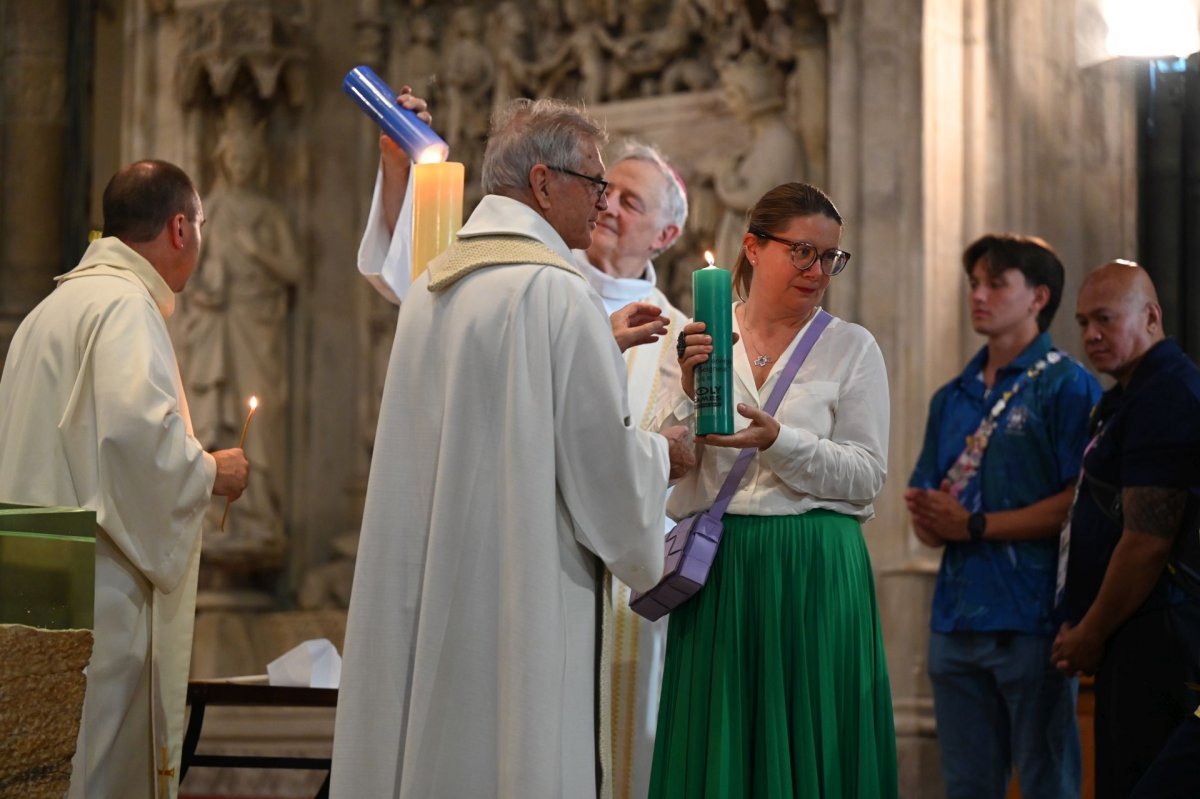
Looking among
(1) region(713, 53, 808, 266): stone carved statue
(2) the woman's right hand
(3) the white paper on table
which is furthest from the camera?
(1) region(713, 53, 808, 266): stone carved statue

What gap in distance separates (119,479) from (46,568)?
156cm

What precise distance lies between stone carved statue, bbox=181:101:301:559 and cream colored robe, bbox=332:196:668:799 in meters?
4.07

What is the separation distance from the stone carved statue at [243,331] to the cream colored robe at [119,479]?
3.13 meters

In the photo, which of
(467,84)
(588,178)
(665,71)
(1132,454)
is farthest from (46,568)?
(467,84)

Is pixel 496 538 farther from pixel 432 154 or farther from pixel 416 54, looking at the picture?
pixel 416 54

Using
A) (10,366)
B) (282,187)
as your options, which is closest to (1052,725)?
(10,366)

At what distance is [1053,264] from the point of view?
16.4ft

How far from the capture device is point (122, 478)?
400 cm

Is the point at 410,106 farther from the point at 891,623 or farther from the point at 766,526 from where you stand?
the point at 891,623

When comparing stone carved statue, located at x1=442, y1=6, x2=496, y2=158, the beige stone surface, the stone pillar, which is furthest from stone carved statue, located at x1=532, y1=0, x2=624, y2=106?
the beige stone surface

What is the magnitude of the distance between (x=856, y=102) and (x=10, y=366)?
315 cm

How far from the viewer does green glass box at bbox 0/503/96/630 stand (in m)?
2.43

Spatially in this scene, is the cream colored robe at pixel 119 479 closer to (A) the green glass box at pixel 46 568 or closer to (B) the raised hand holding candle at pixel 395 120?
(B) the raised hand holding candle at pixel 395 120

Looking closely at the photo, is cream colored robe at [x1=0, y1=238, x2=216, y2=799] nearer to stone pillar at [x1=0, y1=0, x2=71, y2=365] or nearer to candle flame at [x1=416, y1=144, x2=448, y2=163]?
candle flame at [x1=416, y1=144, x2=448, y2=163]
